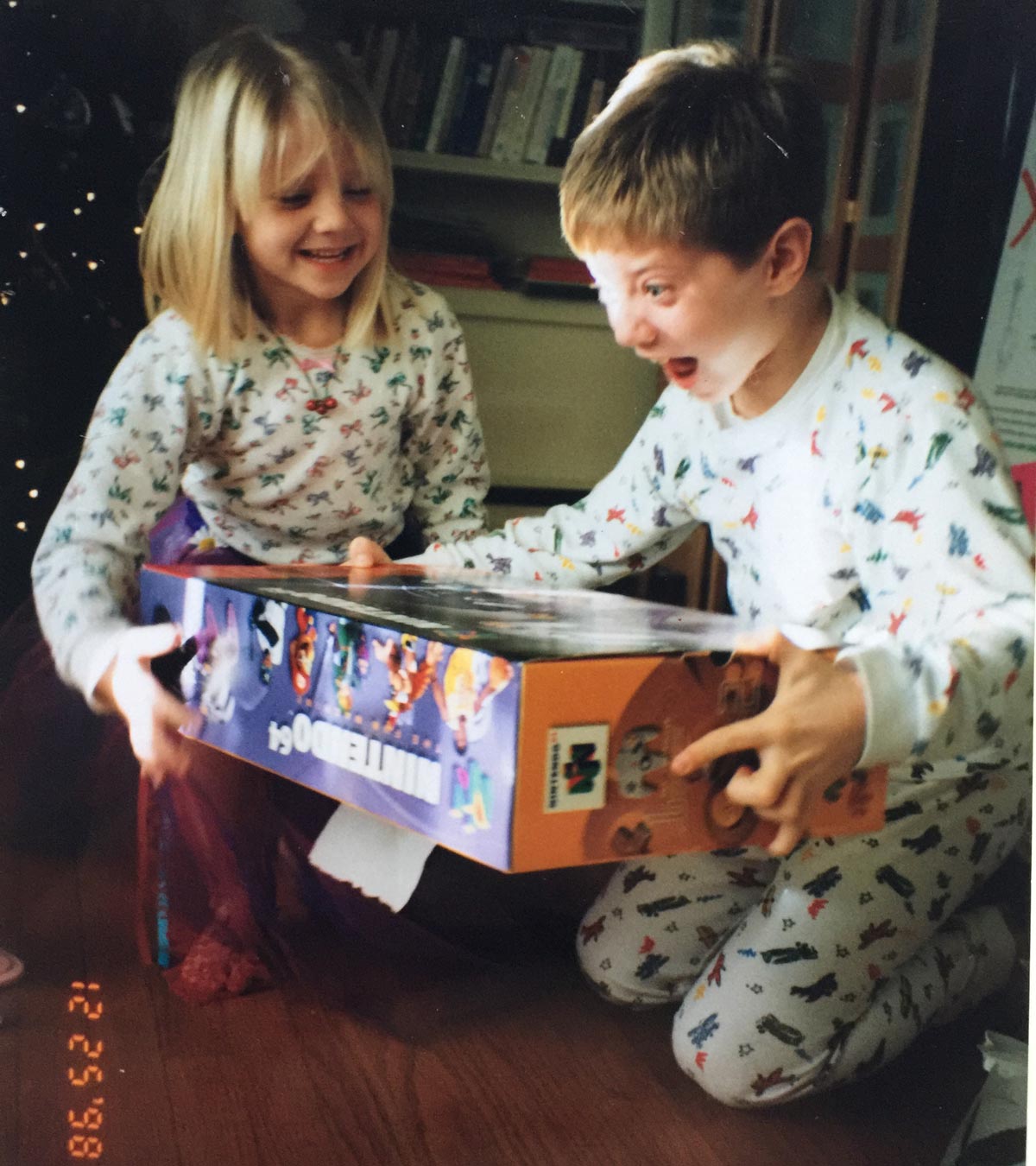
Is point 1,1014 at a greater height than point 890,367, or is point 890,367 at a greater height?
point 890,367

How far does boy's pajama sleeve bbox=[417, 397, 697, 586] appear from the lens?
59 centimetres

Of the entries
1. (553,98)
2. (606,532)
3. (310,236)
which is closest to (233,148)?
(310,236)

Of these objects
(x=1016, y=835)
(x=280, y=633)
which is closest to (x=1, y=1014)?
(x=280, y=633)

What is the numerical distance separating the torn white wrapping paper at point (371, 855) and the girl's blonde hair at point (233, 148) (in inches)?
9.8

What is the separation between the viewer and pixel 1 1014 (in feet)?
1.96

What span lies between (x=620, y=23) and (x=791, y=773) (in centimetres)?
36

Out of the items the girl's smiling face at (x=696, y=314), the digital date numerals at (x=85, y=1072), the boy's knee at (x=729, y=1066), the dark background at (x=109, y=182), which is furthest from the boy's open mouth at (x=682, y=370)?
the digital date numerals at (x=85, y=1072)

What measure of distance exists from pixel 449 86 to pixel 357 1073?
1.60 ft

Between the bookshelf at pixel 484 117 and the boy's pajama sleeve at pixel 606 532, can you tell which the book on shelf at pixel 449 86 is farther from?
the boy's pajama sleeve at pixel 606 532

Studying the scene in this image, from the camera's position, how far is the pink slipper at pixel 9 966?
0.60 meters

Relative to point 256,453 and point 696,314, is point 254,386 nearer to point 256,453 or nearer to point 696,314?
point 256,453

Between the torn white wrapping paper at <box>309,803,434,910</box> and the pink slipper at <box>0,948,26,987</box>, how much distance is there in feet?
0.53

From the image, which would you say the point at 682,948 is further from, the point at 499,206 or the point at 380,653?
the point at 499,206

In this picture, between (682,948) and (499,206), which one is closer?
(499,206)
